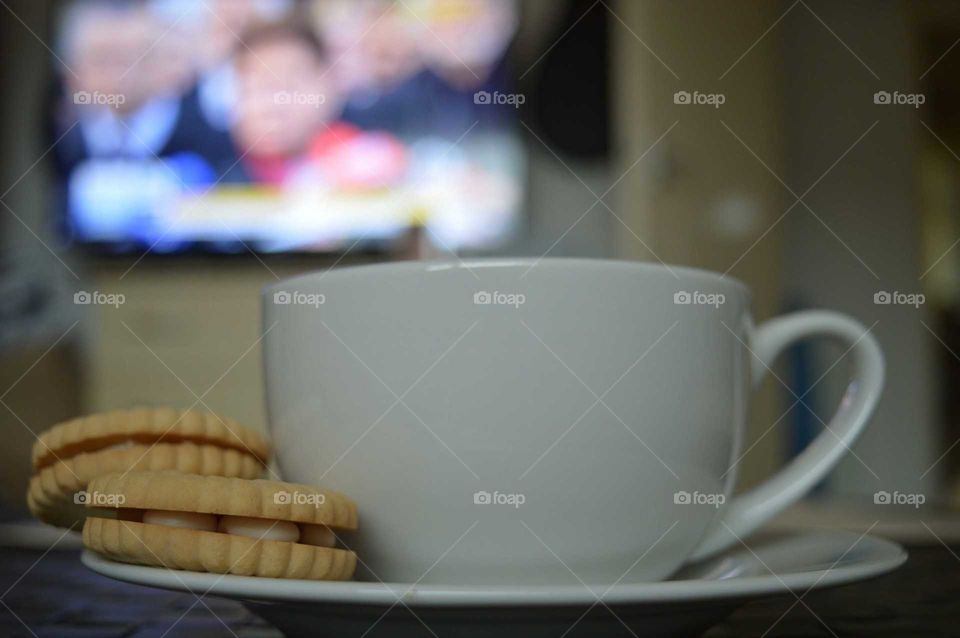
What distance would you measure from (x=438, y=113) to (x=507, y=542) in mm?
2076

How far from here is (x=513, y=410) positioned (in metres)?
0.36

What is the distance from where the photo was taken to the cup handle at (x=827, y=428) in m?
0.45

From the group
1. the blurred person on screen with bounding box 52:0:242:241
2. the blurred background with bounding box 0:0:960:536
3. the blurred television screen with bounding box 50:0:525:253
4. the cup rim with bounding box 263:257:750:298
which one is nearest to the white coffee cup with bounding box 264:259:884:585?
the cup rim with bounding box 263:257:750:298

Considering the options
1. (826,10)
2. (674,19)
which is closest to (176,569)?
(674,19)

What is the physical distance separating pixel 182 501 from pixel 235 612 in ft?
0.41

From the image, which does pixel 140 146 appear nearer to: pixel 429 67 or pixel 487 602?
pixel 429 67

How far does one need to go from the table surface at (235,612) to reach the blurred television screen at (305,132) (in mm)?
1871

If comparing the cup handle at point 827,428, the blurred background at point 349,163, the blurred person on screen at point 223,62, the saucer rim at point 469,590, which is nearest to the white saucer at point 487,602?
the saucer rim at point 469,590

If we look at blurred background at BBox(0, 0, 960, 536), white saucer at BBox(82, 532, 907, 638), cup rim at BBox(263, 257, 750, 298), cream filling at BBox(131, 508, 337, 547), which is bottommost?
white saucer at BBox(82, 532, 907, 638)

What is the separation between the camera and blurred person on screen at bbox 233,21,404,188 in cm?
232

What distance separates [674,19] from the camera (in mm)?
2199

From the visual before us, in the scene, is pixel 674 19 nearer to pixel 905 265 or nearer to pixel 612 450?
pixel 905 265

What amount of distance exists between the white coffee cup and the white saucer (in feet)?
0.22

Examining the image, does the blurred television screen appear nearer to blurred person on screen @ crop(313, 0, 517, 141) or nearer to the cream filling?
blurred person on screen @ crop(313, 0, 517, 141)
